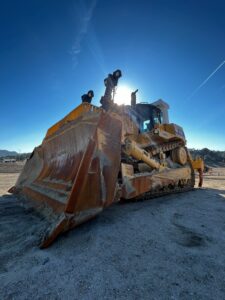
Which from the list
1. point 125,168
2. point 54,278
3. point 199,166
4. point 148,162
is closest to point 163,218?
point 125,168

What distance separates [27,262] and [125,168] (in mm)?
1794

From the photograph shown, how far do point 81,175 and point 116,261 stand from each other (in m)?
0.93

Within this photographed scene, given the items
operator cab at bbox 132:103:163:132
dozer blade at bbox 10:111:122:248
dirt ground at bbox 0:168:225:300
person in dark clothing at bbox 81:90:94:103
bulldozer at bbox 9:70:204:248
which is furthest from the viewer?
operator cab at bbox 132:103:163:132

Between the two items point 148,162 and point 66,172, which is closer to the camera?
point 66,172

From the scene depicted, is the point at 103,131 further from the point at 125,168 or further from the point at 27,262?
the point at 27,262

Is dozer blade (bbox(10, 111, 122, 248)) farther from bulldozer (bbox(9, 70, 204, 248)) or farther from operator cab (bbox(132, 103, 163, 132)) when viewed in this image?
operator cab (bbox(132, 103, 163, 132))

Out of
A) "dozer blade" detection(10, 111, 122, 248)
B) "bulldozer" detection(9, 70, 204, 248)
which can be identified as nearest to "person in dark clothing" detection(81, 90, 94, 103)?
"bulldozer" detection(9, 70, 204, 248)

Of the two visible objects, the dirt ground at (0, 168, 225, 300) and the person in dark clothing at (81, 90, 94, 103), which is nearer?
the dirt ground at (0, 168, 225, 300)

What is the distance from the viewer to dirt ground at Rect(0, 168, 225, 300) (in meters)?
1.18

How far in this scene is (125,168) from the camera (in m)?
2.86

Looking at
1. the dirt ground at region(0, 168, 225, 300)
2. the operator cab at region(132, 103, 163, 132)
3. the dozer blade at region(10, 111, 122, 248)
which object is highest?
the operator cab at region(132, 103, 163, 132)

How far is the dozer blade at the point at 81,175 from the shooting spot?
189 centimetres

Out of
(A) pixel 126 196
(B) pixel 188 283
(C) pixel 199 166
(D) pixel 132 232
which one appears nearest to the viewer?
(B) pixel 188 283

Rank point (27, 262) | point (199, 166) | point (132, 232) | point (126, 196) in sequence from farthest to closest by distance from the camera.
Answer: point (199, 166) < point (126, 196) < point (132, 232) < point (27, 262)
